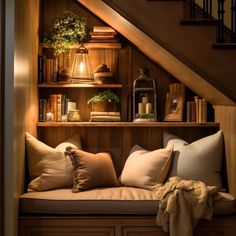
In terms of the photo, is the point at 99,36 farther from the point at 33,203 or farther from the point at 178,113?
the point at 33,203

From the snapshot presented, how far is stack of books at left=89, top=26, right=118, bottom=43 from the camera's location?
423 cm

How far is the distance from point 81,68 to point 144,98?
0.65m

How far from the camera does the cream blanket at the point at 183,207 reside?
3.29 meters

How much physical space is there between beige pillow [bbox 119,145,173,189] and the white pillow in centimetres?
10

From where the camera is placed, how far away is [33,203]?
3.47 meters

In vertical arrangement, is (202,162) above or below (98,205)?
above

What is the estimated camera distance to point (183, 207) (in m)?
3.30

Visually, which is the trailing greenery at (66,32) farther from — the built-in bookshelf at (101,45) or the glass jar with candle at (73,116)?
the glass jar with candle at (73,116)

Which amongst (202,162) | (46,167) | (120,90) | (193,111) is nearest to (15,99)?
(46,167)

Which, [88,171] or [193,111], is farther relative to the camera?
[193,111]

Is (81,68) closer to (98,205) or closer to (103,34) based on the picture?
(103,34)

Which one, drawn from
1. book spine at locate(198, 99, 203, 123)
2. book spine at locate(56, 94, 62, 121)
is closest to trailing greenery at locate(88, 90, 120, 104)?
book spine at locate(56, 94, 62, 121)

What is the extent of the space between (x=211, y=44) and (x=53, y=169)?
1618mm

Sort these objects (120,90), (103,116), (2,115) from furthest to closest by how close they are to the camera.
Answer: (120,90) < (103,116) < (2,115)
